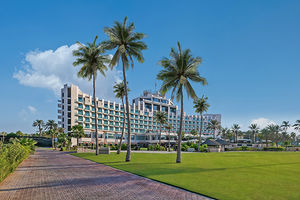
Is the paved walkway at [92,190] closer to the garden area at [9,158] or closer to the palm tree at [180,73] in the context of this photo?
the garden area at [9,158]

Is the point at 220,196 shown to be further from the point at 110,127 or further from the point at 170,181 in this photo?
the point at 110,127

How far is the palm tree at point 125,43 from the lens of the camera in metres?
25.6

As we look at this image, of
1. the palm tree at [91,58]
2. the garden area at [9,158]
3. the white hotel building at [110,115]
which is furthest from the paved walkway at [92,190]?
the white hotel building at [110,115]

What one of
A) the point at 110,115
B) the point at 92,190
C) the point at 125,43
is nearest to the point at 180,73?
the point at 125,43

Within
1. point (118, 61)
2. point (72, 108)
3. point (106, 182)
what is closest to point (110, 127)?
point (72, 108)

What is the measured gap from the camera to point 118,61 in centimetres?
2670

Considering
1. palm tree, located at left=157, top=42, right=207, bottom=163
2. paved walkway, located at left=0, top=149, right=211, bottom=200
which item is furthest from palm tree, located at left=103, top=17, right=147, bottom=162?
paved walkway, located at left=0, top=149, right=211, bottom=200

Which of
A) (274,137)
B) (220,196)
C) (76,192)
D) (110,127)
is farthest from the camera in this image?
(274,137)

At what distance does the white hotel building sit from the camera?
84625 mm

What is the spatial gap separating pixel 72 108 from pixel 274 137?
120971mm

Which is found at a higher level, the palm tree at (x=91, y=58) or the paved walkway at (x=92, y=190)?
the palm tree at (x=91, y=58)

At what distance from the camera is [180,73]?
24.2 metres

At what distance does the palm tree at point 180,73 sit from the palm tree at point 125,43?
4.33 metres

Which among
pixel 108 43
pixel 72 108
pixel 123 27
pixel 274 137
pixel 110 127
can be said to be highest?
pixel 123 27
